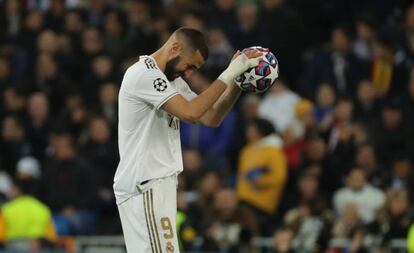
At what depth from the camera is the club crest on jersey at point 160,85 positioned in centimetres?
915

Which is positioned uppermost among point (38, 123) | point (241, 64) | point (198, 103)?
point (241, 64)

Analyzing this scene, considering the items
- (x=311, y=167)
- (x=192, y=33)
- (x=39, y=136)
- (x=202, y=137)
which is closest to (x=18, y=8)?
(x=39, y=136)

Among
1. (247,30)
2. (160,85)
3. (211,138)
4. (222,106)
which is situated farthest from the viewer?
(247,30)

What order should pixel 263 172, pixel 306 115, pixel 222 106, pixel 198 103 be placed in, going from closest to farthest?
pixel 198 103, pixel 222 106, pixel 263 172, pixel 306 115

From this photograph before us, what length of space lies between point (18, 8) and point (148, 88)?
37.7 feet

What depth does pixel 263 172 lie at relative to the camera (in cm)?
1568

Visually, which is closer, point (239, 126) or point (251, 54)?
point (251, 54)

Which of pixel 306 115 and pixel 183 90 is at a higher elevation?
pixel 183 90

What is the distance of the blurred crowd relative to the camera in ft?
49.7

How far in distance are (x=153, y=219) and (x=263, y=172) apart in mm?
6559

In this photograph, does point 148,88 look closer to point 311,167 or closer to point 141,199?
point 141,199

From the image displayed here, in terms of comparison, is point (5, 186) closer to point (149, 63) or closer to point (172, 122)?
point (172, 122)

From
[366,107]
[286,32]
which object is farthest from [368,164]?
[286,32]

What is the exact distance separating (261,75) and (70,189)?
8114 millimetres
